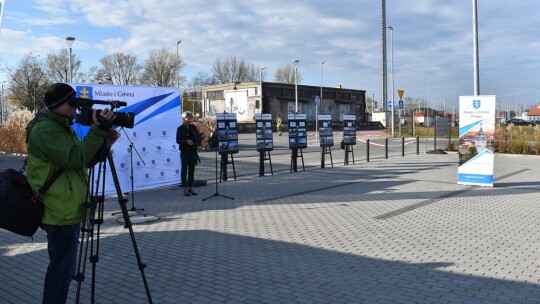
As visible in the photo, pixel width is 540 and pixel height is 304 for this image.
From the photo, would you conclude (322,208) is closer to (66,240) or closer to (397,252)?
(397,252)

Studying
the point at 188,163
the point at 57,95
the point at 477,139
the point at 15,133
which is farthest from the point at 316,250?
the point at 15,133

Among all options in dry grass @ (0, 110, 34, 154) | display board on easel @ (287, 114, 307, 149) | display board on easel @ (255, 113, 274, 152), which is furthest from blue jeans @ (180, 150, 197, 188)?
dry grass @ (0, 110, 34, 154)

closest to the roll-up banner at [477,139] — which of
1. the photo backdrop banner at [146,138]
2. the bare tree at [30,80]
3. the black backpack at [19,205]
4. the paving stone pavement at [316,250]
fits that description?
the paving stone pavement at [316,250]

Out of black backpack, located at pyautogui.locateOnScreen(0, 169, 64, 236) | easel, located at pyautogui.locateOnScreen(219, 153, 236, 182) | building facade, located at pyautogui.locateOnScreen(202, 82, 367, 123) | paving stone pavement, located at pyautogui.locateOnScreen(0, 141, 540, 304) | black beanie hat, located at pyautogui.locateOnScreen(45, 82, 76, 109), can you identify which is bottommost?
paving stone pavement, located at pyautogui.locateOnScreen(0, 141, 540, 304)

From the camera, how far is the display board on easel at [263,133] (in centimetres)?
1563

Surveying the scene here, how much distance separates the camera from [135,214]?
29.8ft

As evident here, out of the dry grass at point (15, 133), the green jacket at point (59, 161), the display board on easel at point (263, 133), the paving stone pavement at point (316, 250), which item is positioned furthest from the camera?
the dry grass at point (15, 133)

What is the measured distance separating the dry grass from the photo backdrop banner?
17.7m

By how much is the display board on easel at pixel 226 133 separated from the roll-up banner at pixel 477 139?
6175mm

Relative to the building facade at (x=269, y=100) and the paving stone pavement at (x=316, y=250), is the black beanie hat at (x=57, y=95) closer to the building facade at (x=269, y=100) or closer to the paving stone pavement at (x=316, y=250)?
the paving stone pavement at (x=316, y=250)

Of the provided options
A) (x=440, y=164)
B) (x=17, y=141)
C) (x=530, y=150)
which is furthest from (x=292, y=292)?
(x=17, y=141)

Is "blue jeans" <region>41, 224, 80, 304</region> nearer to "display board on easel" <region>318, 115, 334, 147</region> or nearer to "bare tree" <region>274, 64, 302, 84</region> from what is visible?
"display board on easel" <region>318, 115, 334, 147</region>

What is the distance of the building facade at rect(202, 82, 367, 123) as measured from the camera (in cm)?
6544

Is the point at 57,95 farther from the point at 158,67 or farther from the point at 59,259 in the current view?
the point at 158,67
